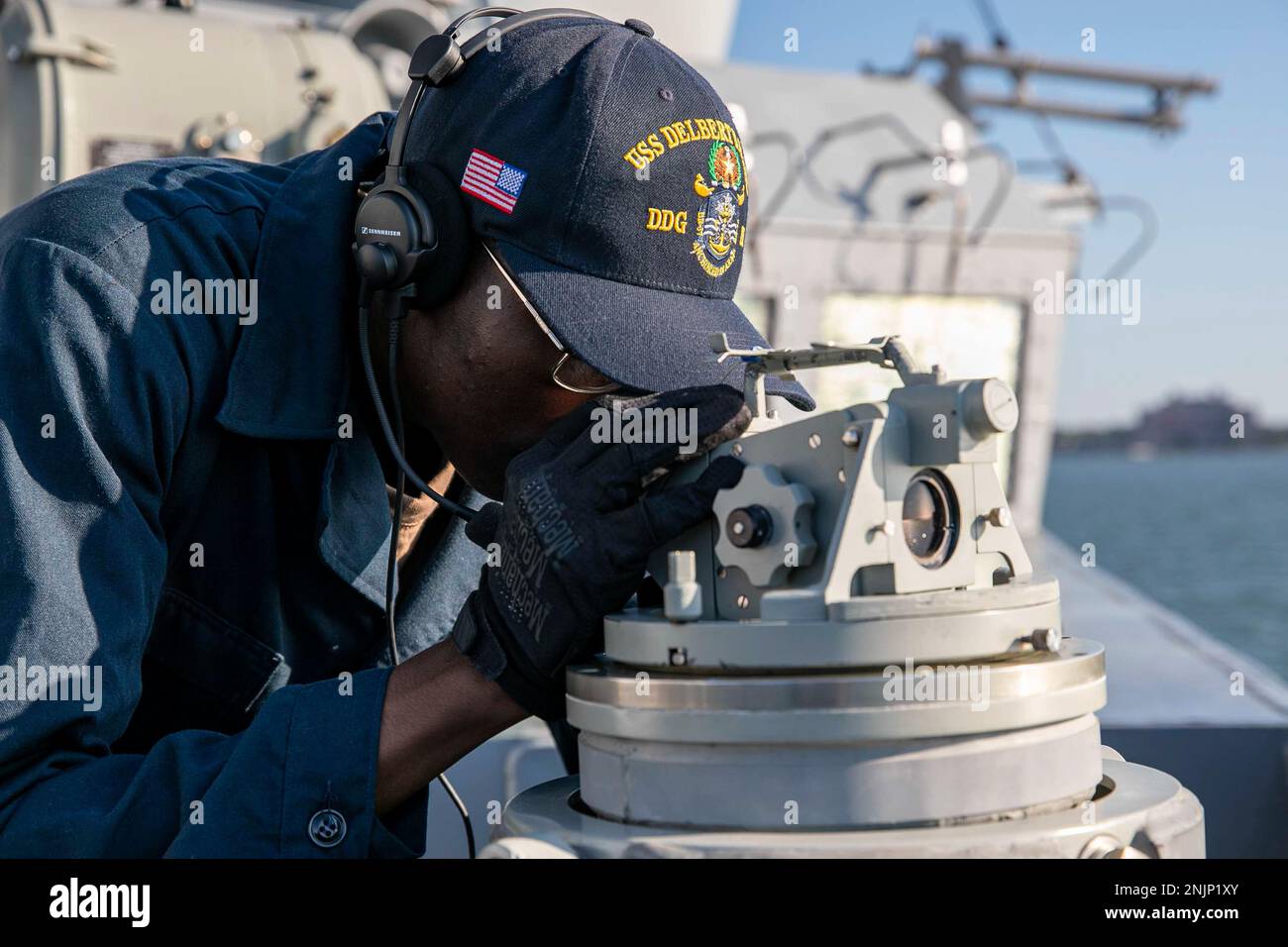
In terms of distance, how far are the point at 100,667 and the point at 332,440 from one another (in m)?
0.41

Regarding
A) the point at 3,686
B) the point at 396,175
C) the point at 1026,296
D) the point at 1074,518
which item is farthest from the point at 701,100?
the point at 1074,518

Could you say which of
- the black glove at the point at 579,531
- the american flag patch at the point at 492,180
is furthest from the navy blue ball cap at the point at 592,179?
the black glove at the point at 579,531

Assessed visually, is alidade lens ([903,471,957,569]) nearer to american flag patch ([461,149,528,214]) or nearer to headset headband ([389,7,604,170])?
american flag patch ([461,149,528,214])

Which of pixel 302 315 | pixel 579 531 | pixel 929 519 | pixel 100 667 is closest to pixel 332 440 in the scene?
pixel 302 315

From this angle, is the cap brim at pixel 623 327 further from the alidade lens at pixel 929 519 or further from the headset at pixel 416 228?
the alidade lens at pixel 929 519

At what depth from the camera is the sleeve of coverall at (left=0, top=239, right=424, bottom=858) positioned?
1191 mm

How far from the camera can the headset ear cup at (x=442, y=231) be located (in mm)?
1446

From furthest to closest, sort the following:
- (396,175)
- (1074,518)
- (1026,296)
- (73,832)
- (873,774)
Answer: (1074,518) → (1026,296) → (396,175) → (73,832) → (873,774)

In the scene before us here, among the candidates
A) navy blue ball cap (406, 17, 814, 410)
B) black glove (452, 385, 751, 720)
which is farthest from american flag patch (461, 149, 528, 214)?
black glove (452, 385, 751, 720)

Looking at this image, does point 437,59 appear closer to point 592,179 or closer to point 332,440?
point 592,179

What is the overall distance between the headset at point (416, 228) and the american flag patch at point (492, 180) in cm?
2

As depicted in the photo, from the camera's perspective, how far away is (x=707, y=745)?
1020 mm

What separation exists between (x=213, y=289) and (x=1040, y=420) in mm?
4194
